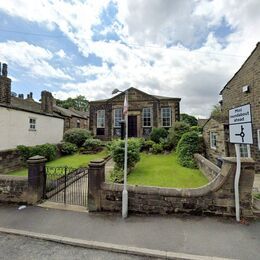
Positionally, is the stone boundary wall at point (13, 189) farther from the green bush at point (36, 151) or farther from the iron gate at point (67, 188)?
the green bush at point (36, 151)

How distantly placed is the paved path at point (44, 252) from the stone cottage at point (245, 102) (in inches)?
364

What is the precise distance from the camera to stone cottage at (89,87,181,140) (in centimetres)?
2234

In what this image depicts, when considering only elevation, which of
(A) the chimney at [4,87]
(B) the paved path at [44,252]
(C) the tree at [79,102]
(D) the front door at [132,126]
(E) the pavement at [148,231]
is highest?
(C) the tree at [79,102]

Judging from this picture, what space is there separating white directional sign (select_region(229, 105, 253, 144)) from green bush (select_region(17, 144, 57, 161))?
43.3ft

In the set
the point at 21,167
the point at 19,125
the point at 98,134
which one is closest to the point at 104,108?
the point at 98,134

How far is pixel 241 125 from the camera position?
5.20 m

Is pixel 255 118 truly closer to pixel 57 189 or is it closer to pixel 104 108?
pixel 57 189

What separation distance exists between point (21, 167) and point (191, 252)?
519 inches

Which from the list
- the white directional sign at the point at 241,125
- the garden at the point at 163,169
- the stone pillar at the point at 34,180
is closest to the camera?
the white directional sign at the point at 241,125

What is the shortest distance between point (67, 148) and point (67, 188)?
33.3ft

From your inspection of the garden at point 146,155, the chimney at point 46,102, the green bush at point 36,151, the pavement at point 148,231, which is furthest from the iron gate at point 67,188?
the chimney at point 46,102

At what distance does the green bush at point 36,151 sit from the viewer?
1362 cm

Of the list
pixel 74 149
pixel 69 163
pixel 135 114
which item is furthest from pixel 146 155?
pixel 135 114

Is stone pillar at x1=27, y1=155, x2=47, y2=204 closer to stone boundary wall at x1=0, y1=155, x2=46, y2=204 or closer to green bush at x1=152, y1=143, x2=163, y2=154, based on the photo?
stone boundary wall at x1=0, y1=155, x2=46, y2=204
